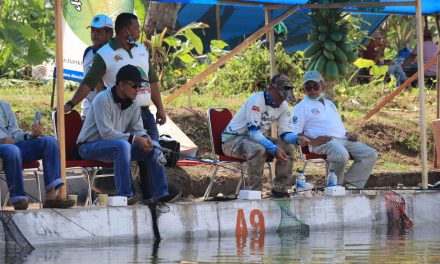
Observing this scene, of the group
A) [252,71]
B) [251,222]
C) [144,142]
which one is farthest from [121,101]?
[252,71]

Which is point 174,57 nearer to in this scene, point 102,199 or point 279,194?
point 279,194

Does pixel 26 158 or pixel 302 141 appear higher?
pixel 302 141

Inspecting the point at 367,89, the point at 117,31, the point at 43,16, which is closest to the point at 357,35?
the point at 367,89

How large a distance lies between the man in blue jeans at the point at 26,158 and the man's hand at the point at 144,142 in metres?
0.82

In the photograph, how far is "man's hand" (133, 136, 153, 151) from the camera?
1097 cm

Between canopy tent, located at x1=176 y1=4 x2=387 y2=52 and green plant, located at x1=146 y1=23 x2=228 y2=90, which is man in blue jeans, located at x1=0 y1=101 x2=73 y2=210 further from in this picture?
canopy tent, located at x1=176 y1=4 x2=387 y2=52

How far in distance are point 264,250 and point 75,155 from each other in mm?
2113

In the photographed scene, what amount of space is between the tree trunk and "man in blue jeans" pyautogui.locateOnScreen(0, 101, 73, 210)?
7071 mm

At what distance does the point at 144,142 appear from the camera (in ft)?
36.0

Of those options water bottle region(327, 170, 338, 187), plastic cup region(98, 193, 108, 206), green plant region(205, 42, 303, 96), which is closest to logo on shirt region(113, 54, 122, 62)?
plastic cup region(98, 193, 108, 206)

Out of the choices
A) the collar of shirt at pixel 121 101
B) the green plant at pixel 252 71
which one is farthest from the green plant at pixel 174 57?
the collar of shirt at pixel 121 101

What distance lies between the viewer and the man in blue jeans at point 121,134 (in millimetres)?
10867

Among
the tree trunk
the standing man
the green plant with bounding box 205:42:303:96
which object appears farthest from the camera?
the green plant with bounding box 205:42:303:96

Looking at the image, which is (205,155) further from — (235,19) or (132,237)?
(235,19)
